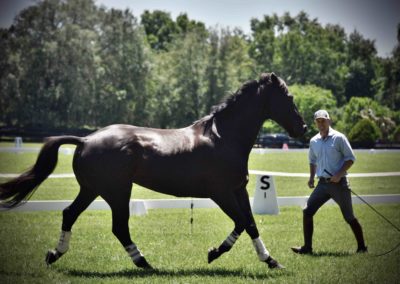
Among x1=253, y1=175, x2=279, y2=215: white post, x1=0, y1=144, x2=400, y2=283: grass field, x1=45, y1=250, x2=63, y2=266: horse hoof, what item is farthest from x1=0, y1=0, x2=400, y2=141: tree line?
x1=45, y1=250, x2=63, y2=266: horse hoof

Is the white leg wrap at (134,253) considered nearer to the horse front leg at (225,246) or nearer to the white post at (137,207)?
the horse front leg at (225,246)

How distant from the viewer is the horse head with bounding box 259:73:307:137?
7.62 meters

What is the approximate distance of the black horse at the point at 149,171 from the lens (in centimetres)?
696

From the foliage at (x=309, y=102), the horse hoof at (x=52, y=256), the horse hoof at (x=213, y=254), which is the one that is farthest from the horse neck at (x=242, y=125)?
the foliage at (x=309, y=102)

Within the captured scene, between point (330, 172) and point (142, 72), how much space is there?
48.3 metres

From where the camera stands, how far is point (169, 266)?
7238 mm

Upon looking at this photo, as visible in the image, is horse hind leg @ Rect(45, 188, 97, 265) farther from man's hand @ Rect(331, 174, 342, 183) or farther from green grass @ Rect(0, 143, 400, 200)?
green grass @ Rect(0, 143, 400, 200)

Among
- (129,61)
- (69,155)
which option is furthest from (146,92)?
(69,155)

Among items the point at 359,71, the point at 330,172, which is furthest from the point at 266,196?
the point at 359,71

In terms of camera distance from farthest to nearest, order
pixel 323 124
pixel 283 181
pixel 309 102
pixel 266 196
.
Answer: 1. pixel 309 102
2. pixel 283 181
3. pixel 266 196
4. pixel 323 124

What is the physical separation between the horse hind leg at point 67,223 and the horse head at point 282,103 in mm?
2712

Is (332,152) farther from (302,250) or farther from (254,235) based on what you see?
(254,235)

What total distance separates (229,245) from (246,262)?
0.56m

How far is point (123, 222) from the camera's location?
706 cm
